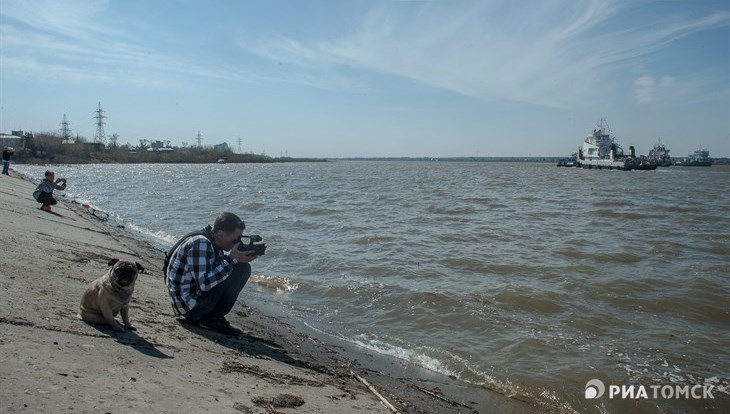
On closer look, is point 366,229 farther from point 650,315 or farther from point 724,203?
point 724,203

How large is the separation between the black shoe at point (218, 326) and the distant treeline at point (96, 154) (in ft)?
300

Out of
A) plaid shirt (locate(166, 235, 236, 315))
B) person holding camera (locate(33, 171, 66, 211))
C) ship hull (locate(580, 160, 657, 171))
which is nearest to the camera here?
plaid shirt (locate(166, 235, 236, 315))

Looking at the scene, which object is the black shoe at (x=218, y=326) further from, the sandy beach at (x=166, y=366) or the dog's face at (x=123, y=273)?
the dog's face at (x=123, y=273)

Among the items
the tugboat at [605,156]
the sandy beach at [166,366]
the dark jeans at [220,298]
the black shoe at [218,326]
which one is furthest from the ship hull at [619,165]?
the black shoe at [218,326]

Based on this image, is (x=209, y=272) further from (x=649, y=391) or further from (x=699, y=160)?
(x=699, y=160)

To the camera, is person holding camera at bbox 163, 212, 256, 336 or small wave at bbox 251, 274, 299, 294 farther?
small wave at bbox 251, 274, 299, 294

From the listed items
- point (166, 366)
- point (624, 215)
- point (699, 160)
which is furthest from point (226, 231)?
point (699, 160)

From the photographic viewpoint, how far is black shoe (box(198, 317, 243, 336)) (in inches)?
222

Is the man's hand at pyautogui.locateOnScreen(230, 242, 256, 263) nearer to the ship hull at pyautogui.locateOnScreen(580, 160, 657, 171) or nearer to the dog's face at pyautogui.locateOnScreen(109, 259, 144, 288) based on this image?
the dog's face at pyautogui.locateOnScreen(109, 259, 144, 288)

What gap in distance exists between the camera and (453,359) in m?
6.39

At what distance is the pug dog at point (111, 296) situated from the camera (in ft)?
14.9

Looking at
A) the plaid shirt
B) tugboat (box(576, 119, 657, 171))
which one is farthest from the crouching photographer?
tugboat (box(576, 119, 657, 171))

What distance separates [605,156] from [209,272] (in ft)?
310

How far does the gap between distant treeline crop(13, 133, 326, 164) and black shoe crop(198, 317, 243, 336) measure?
9144 cm
